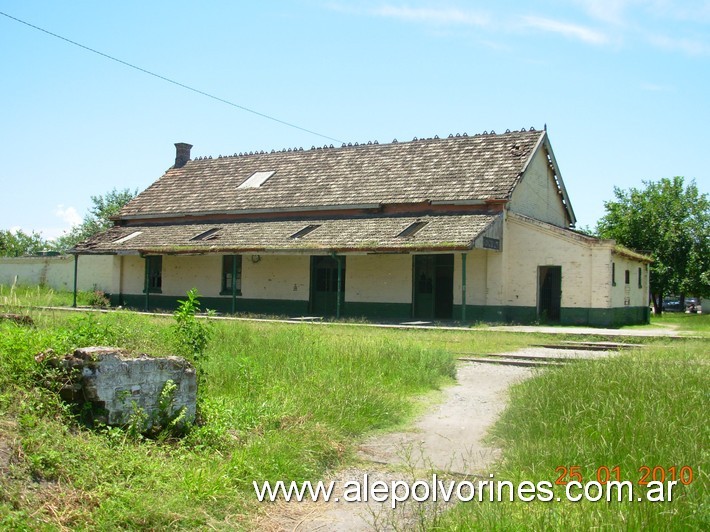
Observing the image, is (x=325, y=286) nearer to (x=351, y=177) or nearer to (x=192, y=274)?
(x=351, y=177)

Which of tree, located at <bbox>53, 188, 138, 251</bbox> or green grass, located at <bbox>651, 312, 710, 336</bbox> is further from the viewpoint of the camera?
tree, located at <bbox>53, 188, 138, 251</bbox>

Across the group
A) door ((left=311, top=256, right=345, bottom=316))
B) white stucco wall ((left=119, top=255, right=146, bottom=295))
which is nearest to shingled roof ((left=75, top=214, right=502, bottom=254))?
white stucco wall ((left=119, top=255, right=146, bottom=295))

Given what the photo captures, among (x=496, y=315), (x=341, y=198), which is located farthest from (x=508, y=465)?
(x=341, y=198)

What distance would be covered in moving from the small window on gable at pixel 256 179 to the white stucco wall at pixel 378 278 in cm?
694

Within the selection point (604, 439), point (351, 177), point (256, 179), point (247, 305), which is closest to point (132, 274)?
point (247, 305)

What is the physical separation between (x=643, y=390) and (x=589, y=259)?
1574 cm

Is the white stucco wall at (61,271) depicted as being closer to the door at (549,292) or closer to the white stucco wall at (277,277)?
the white stucco wall at (277,277)

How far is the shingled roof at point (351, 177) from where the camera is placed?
24.3 m

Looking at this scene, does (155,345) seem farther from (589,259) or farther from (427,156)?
(427,156)

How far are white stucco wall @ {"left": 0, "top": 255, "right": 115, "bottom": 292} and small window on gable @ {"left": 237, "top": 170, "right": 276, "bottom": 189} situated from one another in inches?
267

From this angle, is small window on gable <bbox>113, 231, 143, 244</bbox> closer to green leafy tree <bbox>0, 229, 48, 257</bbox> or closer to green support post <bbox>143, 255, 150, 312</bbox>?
green support post <bbox>143, 255, 150, 312</bbox>

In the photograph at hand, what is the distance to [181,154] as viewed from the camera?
34656 millimetres

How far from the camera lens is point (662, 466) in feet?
15.6

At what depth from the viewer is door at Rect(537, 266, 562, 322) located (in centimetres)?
2269
